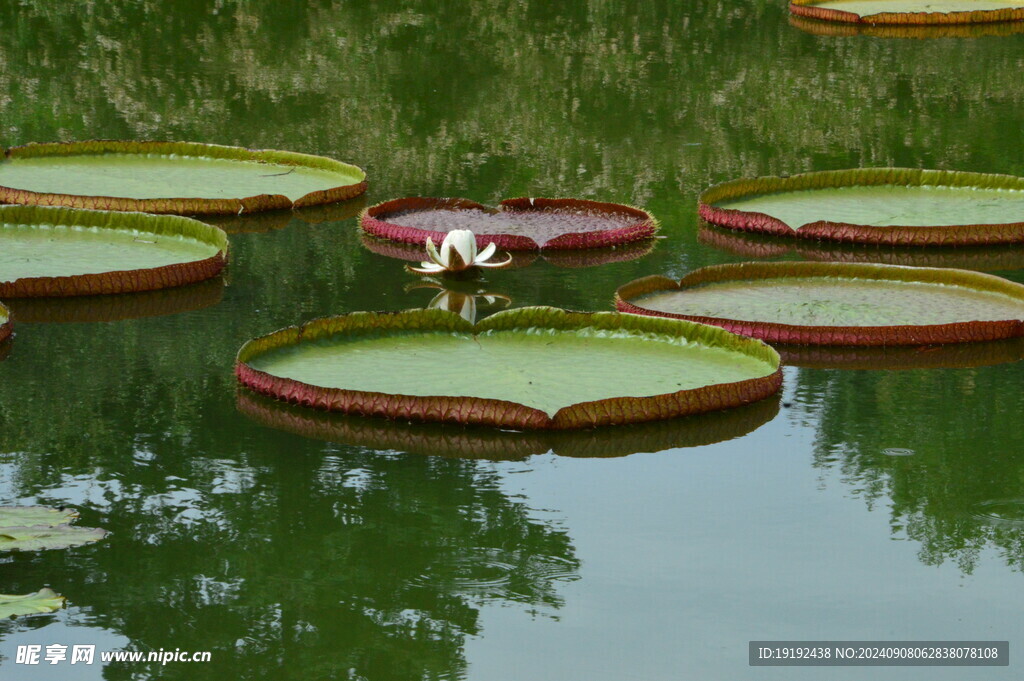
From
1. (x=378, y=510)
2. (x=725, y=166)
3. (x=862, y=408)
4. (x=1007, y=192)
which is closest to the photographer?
(x=378, y=510)

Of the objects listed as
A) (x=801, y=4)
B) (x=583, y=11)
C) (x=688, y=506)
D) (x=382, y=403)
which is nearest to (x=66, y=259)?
(x=382, y=403)

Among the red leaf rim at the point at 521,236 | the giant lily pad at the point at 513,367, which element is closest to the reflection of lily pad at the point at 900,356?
the giant lily pad at the point at 513,367

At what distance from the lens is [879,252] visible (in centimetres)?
779

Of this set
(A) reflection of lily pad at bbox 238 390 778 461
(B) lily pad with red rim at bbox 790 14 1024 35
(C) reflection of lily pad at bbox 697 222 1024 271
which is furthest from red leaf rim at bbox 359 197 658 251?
(B) lily pad with red rim at bbox 790 14 1024 35

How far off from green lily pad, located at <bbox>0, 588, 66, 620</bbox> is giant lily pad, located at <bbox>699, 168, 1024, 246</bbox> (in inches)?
193

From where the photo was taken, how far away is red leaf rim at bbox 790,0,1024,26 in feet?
51.0

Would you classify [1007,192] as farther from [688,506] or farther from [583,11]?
[583,11]

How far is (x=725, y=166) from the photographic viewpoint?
9766 mm

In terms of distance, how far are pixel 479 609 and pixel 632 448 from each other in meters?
1.28

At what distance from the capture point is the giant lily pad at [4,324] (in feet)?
19.9

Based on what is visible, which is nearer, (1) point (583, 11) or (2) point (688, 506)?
(2) point (688, 506)

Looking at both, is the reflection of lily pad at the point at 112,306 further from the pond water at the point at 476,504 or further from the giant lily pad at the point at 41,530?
the giant lily pad at the point at 41,530

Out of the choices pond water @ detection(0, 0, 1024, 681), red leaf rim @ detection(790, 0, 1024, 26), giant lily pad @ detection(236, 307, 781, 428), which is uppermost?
red leaf rim @ detection(790, 0, 1024, 26)

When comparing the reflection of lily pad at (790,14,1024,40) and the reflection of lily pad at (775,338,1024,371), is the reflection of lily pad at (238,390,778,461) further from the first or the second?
the reflection of lily pad at (790,14,1024,40)
